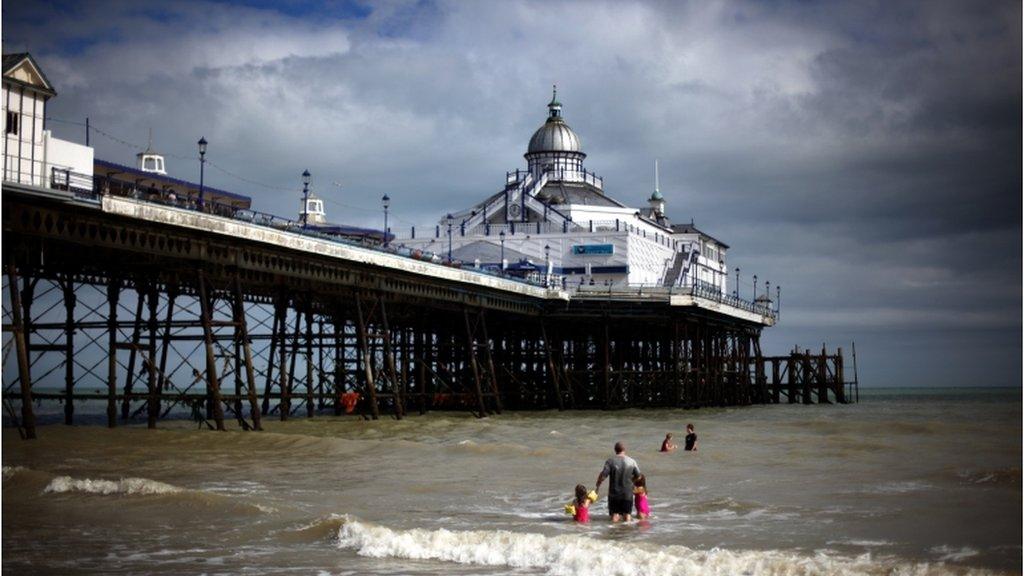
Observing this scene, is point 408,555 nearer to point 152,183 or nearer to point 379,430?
point 379,430

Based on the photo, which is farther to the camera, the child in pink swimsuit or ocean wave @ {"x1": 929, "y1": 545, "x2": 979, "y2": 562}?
the child in pink swimsuit

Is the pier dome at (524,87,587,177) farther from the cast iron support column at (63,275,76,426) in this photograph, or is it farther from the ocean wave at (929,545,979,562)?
the ocean wave at (929,545,979,562)

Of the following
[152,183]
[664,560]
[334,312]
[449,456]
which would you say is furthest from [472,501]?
[334,312]

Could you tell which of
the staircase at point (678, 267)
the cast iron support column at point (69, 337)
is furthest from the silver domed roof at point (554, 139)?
the cast iron support column at point (69, 337)

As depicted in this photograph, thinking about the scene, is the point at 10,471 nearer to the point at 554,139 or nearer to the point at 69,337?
the point at 69,337

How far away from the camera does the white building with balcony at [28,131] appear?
35531 mm

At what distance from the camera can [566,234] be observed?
3703 inches

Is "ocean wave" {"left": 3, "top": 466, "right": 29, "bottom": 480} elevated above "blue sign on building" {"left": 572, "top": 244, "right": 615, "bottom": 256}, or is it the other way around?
"blue sign on building" {"left": 572, "top": 244, "right": 615, "bottom": 256}

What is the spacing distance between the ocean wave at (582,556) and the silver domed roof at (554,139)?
89220 mm

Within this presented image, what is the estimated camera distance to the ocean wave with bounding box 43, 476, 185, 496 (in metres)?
24.9

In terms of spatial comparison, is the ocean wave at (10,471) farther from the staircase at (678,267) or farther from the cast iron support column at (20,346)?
the staircase at (678,267)

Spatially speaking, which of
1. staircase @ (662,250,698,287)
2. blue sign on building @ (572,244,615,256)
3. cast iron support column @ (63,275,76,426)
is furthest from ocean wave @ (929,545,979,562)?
staircase @ (662,250,698,287)

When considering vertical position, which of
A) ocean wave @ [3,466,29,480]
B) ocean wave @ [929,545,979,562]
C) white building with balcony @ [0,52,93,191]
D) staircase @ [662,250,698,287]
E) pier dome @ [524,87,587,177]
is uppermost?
pier dome @ [524,87,587,177]

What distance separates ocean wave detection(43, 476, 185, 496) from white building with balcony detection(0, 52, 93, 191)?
1174 cm
